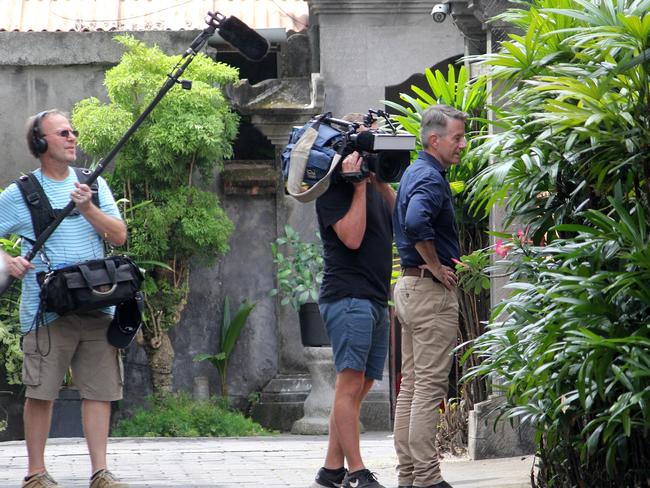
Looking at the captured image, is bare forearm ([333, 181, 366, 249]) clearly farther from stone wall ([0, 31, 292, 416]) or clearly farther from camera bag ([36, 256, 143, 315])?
stone wall ([0, 31, 292, 416])

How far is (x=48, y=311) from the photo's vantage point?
7.09 meters

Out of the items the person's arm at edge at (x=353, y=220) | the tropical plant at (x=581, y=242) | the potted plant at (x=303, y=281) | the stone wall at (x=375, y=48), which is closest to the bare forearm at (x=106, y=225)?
the person's arm at edge at (x=353, y=220)

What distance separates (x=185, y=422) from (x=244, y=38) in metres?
5.55

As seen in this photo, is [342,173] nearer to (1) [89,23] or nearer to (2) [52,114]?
(2) [52,114]

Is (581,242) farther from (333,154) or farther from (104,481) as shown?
(104,481)

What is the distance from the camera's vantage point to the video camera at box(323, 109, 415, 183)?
7.05 meters

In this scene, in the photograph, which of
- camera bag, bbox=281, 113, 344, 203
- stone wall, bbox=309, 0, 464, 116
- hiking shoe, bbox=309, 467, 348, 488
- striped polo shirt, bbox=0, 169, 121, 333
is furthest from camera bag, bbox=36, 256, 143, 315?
stone wall, bbox=309, 0, 464, 116

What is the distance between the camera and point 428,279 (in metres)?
6.84

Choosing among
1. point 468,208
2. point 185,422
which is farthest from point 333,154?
point 185,422

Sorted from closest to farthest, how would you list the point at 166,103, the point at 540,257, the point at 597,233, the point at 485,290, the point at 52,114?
the point at 597,233 < the point at 540,257 < the point at 52,114 < the point at 485,290 < the point at 166,103

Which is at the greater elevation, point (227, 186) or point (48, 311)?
point (227, 186)

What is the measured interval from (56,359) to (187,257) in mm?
6222

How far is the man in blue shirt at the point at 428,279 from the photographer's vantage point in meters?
6.75

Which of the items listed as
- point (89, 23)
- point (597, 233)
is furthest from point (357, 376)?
point (89, 23)
